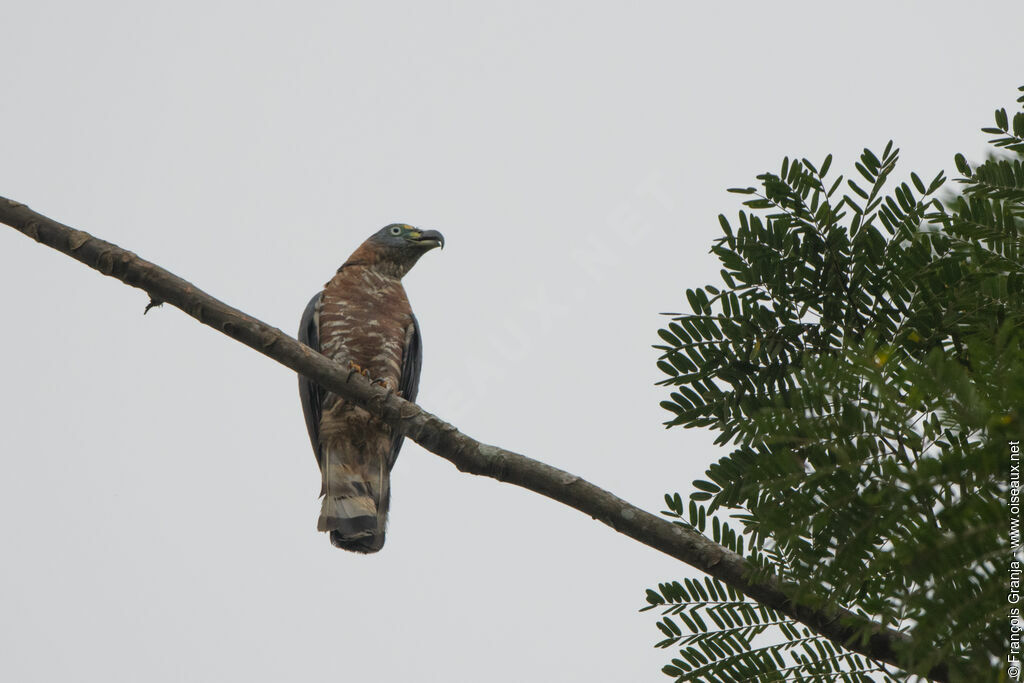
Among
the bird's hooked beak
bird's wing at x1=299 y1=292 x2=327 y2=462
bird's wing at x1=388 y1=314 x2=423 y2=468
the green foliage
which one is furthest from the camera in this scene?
the bird's hooked beak

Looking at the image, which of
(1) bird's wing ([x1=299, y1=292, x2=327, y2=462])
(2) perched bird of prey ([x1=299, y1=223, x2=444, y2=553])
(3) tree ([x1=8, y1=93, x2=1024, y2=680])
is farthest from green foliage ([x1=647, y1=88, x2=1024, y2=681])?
(1) bird's wing ([x1=299, y1=292, x2=327, y2=462])

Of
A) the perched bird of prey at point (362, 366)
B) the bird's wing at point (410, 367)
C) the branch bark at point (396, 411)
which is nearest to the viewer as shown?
the branch bark at point (396, 411)

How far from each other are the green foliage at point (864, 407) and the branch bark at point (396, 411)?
0.32ft

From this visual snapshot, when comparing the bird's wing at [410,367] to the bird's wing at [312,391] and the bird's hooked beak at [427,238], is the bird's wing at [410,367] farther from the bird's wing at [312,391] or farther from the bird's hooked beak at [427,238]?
the bird's hooked beak at [427,238]

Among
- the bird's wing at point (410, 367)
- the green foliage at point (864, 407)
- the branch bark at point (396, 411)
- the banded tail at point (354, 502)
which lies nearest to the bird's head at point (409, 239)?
the bird's wing at point (410, 367)

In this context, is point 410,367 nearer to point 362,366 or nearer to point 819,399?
point 362,366

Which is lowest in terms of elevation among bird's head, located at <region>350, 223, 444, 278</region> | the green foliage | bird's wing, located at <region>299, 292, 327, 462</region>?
the green foliage

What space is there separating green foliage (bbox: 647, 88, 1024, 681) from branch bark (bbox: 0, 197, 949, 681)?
10cm

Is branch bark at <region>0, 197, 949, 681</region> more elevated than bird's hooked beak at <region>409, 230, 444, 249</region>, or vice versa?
bird's hooked beak at <region>409, 230, 444, 249</region>

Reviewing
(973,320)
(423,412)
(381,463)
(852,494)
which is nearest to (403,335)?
(381,463)

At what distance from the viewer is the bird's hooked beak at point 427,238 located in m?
7.17

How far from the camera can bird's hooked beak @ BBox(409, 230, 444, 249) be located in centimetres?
717

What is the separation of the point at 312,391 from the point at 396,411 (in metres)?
2.98

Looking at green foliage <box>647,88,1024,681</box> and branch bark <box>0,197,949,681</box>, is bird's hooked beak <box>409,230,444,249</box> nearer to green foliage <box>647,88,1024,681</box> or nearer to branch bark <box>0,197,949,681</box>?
branch bark <box>0,197,949,681</box>
